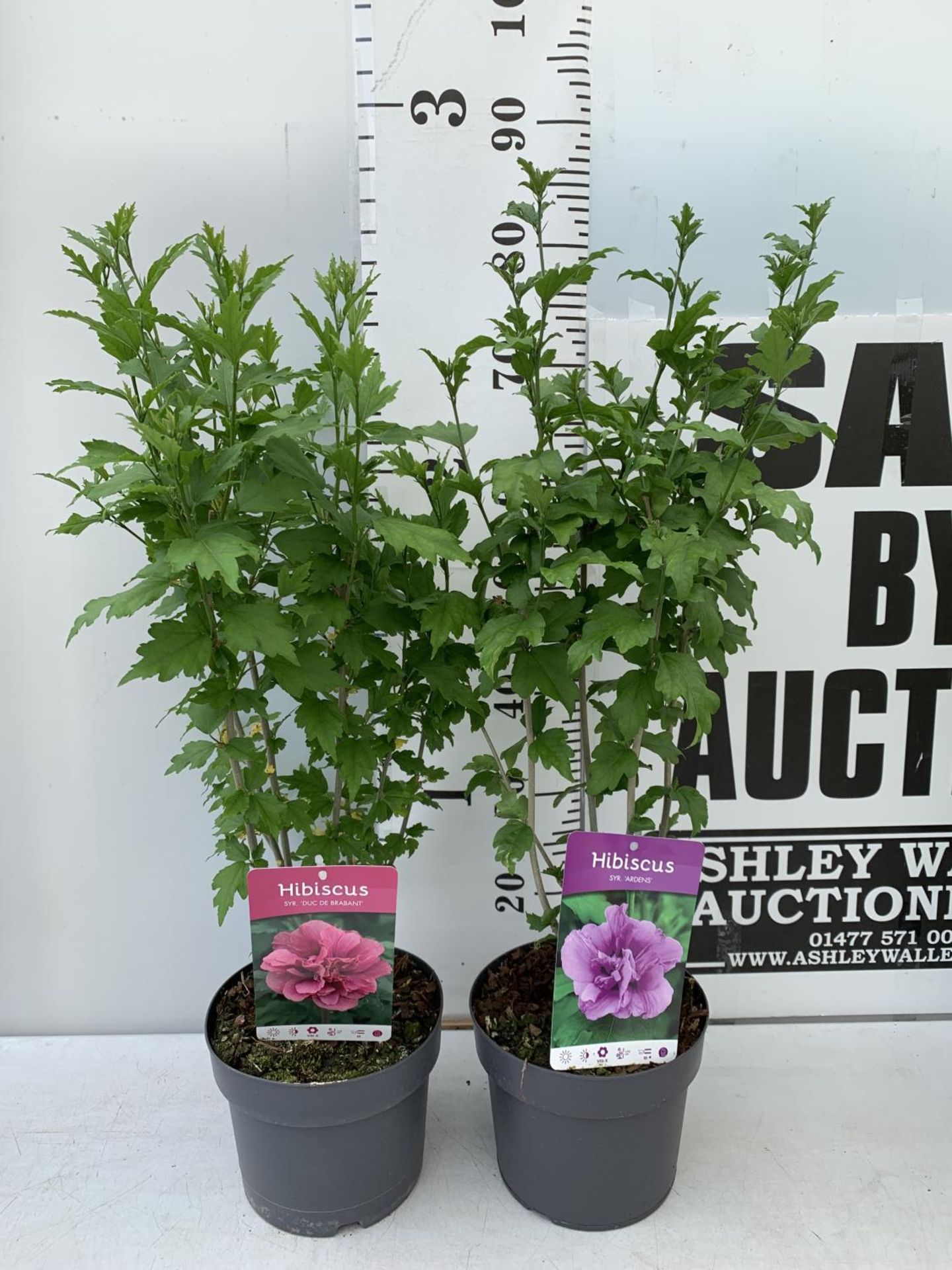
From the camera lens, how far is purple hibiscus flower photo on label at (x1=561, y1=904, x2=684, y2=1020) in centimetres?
114

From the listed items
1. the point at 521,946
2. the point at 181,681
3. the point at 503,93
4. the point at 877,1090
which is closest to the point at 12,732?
the point at 181,681

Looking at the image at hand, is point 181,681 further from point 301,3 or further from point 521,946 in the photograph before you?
point 301,3

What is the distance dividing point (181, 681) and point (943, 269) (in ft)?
4.29

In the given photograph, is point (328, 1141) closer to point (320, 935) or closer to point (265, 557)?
point (320, 935)

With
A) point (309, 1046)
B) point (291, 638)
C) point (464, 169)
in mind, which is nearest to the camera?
point (291, 638)

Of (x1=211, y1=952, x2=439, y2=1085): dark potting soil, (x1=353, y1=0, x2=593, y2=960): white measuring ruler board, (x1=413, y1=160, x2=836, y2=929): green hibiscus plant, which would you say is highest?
(x1=353, y1=0, x2=593, y2=960): white measuring ruler board

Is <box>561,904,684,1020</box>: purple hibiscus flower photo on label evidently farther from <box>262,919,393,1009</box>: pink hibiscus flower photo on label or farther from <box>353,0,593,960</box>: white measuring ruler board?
<box>353,0,593,960</box>: white measuring ruler board

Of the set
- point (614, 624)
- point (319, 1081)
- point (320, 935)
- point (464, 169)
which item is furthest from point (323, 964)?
point (464, 169)

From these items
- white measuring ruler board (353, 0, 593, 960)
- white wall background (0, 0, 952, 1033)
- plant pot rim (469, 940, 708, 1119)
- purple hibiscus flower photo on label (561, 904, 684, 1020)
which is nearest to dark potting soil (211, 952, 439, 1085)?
plant pot rim (469, 940, 708, 1119)

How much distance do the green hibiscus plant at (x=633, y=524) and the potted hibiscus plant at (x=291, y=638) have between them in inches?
3.5

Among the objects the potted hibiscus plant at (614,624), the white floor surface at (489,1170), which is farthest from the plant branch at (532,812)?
the white floor surface at (489,1170)

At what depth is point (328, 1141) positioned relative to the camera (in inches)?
46.4

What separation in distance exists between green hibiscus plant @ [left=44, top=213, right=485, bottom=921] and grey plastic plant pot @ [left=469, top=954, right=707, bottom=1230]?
0.34 m

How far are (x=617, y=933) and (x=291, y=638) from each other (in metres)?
0.52
